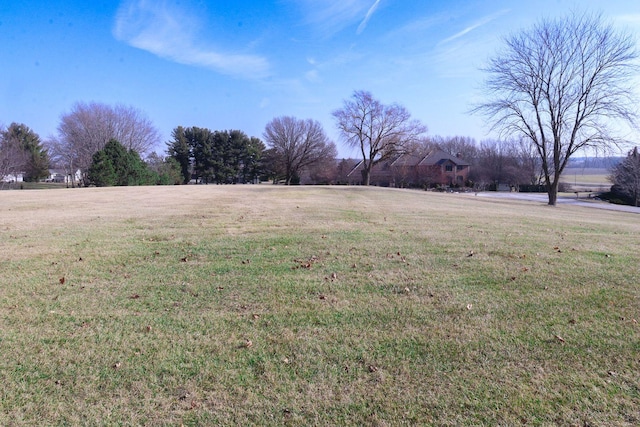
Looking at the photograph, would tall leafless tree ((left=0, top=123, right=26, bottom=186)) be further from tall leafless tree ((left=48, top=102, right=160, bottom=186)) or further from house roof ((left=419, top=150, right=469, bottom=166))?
house roof ((left=419, top=150, right=469, bottom=166))

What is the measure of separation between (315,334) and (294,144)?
60.3 m

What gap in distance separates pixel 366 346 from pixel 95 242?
5810mm

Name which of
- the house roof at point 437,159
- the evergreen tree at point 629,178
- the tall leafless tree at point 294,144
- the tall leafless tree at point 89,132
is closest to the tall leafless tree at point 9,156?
the tall leafless tree at point 89,132

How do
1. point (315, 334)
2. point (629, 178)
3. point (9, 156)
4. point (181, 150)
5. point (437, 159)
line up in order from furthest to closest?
point (437, 159)
point (181, 150)
point (9, 156)
point (629, 178)
point (315, 334)

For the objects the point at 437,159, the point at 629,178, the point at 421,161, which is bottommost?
the point at 629,178

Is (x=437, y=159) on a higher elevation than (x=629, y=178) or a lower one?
higher

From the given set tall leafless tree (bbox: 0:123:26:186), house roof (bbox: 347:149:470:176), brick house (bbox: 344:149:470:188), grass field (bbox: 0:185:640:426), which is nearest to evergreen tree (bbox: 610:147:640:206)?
brick house (bbox: 344:149:470:188)

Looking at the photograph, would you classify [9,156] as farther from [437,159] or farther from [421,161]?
[437,159]

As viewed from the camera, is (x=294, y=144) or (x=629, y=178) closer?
(x=629, y=178)

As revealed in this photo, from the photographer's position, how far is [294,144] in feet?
204

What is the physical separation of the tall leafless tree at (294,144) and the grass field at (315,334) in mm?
55749

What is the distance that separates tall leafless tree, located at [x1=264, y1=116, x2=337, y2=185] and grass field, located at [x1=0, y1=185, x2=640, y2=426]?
55.7 m

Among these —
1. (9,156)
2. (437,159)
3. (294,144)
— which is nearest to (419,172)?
(437,159)

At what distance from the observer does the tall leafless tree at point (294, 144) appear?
6172cm
